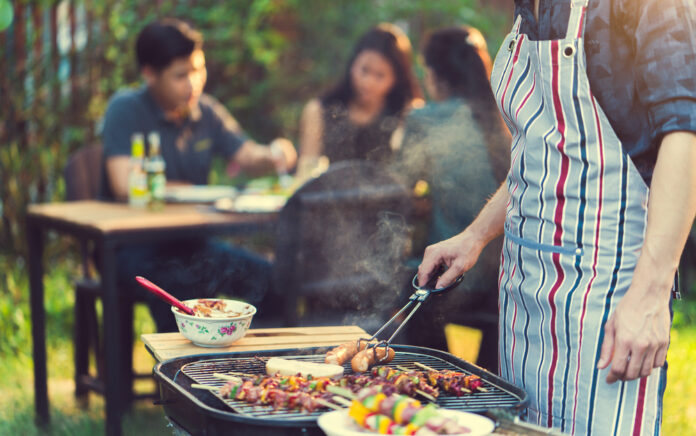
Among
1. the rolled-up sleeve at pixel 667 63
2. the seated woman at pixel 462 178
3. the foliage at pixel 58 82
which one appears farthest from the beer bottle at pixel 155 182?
the rolled-up sleeve at pixel 667 63

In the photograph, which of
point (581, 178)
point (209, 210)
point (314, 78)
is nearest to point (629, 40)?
point (581, 178)

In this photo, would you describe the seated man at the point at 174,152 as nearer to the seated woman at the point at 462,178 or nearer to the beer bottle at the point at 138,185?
the beer bottle at the point at 138,185

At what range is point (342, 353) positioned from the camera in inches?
72.5

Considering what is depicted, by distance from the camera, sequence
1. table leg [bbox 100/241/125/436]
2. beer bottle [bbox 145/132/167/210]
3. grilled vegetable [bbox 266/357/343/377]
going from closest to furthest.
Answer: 1. grilled vegetable [bbox 266/357/343/377]
2. table leg [bbox 100/241/125/436]
3. beer bottle [bbox 145/132/167/210]

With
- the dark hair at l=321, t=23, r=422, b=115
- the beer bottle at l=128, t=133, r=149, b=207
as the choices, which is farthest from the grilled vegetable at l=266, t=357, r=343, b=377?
the dark hair at l=321, t=23, r=422, b=115

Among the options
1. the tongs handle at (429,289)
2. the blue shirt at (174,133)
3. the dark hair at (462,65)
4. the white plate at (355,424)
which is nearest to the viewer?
the white plate at (355,424)

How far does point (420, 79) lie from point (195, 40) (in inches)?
140

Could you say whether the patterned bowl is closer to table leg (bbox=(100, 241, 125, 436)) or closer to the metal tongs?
the metal tongs

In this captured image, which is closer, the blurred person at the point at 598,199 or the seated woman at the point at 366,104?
the blurred person at the point at 598,199

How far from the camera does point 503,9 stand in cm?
823

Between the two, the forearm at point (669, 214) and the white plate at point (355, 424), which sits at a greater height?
the forearm at point (669, 214)

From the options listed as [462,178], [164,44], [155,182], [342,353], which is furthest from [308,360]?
[164,44]

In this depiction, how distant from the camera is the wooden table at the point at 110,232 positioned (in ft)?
10.8

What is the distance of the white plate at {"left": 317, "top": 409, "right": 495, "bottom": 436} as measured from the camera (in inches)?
52.8
